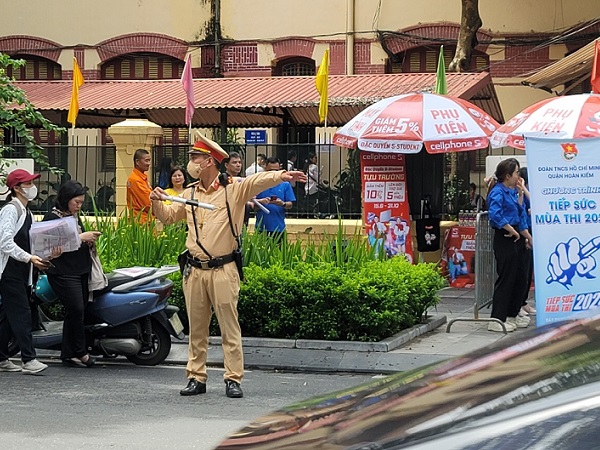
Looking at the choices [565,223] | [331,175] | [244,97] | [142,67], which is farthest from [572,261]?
[142,67]

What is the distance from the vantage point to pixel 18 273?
31.6 feet

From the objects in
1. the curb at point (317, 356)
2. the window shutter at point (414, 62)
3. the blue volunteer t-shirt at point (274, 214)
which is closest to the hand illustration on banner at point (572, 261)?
the curb at point (317, 356)

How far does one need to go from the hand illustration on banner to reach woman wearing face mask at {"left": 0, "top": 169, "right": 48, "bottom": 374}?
4396 millimetres

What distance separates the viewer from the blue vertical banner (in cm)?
936

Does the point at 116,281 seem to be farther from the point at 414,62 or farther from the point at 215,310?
the point at 414,62

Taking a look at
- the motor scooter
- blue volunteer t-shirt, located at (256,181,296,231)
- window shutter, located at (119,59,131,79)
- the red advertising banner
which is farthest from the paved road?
window shutter, located at (119,59,131,79)

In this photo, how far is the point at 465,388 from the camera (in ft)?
9.10

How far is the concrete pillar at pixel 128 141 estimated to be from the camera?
685 inches

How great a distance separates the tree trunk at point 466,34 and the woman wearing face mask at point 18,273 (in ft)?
47.7

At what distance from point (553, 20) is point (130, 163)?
1249cm

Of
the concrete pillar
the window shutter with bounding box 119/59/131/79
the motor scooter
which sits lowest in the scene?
the motor scooter

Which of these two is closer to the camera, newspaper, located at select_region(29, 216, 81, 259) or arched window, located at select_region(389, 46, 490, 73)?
newspaper, located at select_region(29, 216, 81, 259)

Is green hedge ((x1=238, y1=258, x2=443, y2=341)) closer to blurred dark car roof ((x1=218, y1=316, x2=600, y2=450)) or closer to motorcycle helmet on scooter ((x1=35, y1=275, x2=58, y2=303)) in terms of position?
motorcycle helmet on scooter ((x1=35, y1=275, x2=58, y2=303))

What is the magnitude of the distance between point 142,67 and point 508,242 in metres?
19.1
